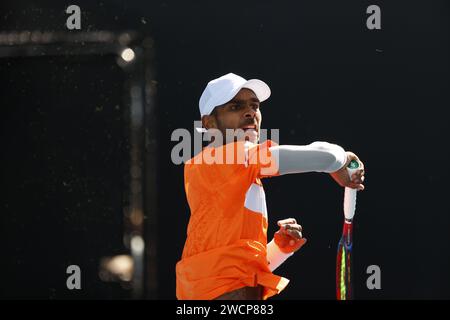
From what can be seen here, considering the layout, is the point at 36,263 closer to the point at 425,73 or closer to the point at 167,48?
the point at 167,48

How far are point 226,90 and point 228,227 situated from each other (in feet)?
1.64

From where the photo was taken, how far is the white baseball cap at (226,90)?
10.4 feet

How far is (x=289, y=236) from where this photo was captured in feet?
10.9

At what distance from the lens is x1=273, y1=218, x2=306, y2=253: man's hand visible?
3287mm

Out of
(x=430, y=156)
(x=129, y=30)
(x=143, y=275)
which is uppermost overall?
(x=129, y=30)

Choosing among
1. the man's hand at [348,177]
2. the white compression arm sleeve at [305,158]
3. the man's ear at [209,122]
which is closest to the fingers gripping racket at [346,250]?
the man's hand at [348,177]

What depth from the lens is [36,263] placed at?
4.83 meters

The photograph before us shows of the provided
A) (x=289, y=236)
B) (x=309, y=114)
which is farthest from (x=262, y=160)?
(x=309, y=114)

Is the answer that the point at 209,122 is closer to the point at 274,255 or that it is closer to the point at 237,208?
the point at 237,208

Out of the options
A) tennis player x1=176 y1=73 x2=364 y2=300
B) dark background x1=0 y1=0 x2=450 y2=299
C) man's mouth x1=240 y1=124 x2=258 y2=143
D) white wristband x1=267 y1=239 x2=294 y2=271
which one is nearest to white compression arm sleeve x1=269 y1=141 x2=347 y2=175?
tennis player x1=176 y1=73 x2=364 y2=300

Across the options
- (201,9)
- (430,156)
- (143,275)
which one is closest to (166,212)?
(143,275)

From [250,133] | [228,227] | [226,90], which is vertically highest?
[226,90]

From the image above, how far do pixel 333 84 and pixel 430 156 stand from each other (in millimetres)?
627

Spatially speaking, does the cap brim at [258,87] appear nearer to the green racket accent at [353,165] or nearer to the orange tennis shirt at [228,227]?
the orange tennis shirt at [228,227]
